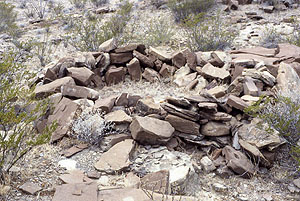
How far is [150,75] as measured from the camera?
7.50 meters

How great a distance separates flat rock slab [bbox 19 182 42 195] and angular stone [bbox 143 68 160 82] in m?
4.27

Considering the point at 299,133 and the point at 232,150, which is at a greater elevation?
the point at 299,133

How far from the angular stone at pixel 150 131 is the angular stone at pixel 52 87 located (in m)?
2.08

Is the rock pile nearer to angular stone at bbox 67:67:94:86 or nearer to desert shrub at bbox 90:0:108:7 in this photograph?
angular stone at bbox 67:67:94:86

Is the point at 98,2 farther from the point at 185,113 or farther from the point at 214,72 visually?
the point at 185,113

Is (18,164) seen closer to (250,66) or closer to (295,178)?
(295,178)

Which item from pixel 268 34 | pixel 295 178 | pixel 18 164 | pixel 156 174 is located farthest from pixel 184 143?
pixel 268 34

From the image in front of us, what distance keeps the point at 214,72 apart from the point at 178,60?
1185 mm

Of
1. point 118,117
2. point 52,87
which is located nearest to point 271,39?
point 118,117

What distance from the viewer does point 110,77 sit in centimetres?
746

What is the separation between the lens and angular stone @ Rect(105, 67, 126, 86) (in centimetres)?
743

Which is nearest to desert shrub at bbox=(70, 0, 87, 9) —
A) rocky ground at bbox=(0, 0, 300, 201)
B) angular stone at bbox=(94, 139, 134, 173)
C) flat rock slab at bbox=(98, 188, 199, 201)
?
rocky ground at bbox=(0, 0, 300, 201)

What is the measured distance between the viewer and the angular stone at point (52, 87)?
6.21 m

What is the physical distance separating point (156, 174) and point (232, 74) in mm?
3605
